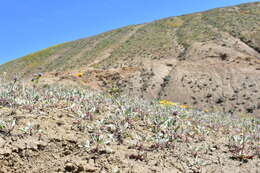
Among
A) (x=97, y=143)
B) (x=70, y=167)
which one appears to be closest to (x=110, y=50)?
(x=97, y=143)

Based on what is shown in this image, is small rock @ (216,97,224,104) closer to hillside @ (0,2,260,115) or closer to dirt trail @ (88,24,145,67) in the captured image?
hillside @ (0,2,260,115)

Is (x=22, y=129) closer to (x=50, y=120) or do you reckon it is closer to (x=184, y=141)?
(x=50, y=120)

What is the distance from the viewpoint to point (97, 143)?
11.2ft

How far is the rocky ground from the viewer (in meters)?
3.00

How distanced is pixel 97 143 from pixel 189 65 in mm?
23778

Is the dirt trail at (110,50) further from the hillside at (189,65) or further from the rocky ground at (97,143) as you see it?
the rocky ground at (97,143)

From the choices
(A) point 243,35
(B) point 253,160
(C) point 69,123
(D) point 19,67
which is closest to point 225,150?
(B) point 253,160

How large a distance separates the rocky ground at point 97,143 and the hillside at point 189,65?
12659mm

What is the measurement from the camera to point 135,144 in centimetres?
378

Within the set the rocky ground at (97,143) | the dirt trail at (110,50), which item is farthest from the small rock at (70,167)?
the dirt trail at (110,50)

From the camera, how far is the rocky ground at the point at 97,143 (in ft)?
9.83

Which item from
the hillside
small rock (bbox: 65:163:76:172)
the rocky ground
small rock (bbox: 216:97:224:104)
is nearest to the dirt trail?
the hillside

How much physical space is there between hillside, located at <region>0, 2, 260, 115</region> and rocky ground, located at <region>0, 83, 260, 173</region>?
12.7 m

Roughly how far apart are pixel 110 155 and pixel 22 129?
123cm
